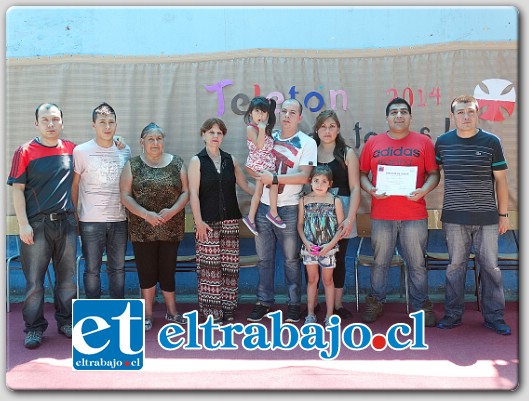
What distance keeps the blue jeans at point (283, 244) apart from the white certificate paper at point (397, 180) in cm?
68

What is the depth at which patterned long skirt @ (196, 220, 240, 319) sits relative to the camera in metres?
4.61

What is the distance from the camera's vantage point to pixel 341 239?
463cm

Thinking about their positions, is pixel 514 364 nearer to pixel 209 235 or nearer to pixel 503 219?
pixel 503 219

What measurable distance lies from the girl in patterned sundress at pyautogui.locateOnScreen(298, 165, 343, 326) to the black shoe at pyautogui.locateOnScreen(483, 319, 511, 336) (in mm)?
1246

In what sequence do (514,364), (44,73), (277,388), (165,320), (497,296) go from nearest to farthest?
(277,388), (514,364), (497,296), (165,320), (44,73)

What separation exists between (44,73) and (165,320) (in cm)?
241

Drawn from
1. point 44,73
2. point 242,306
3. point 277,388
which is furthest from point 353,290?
point 44,73

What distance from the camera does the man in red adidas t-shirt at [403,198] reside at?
4.53 meters

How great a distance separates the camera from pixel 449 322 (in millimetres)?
4625

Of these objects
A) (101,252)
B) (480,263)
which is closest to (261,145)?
(101,252)

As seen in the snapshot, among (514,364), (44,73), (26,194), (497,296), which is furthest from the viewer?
(44,73)

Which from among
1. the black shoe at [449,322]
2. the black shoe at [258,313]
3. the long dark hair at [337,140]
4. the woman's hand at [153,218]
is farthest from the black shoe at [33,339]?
the black shoe at [449,322]

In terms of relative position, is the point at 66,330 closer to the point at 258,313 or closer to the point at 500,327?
the point at 258,313

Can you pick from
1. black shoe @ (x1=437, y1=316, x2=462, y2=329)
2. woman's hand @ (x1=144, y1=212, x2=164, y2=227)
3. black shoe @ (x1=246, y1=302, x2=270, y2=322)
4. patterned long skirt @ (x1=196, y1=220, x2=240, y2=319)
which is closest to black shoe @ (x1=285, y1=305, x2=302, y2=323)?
black shoe @ (x1=246, y1=302, x2=270, y2=322)
